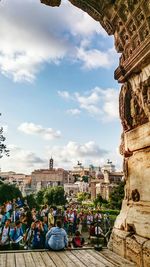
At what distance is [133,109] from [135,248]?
2.43 metres

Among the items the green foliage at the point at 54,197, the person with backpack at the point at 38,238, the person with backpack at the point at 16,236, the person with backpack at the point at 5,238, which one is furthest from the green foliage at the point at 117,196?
the person with backpack at the point at 38,238

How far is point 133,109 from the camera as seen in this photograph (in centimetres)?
569

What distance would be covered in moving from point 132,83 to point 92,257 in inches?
127

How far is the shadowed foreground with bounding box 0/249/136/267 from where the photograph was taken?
4754 millimetres

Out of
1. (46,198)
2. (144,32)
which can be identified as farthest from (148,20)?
(46,198)

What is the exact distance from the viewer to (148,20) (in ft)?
15.9

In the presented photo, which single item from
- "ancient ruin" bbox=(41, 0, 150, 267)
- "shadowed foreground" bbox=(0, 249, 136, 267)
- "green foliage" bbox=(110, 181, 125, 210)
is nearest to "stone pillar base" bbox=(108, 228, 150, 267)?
"ancient ruin" bbox=(41, 0, 150, 267)

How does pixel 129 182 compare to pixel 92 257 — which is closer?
pixel 92 257

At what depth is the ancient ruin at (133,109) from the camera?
16.1 feet

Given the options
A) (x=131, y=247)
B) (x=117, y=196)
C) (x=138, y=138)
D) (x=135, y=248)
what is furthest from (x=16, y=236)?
(x=117, y=196)

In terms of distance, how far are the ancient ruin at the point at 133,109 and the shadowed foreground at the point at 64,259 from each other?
0.84 feet

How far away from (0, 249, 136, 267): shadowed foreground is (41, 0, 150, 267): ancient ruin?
257 mm

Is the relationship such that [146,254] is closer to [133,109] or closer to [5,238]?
[133,109]

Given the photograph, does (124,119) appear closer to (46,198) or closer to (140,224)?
(140,224)
